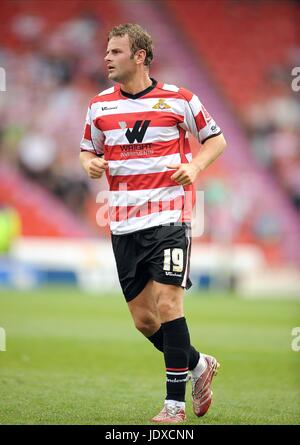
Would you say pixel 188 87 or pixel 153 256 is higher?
pixel 188 87

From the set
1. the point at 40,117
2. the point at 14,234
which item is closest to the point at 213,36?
the point at 40,117

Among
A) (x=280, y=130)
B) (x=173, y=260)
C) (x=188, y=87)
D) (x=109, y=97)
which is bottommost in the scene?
(x=173, y=260)

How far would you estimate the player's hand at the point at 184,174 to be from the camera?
17.6ft

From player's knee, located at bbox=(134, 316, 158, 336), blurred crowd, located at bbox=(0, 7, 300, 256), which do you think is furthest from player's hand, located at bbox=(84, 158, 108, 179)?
blurred crowd, located at bbox=(0, 7, 300, 256)

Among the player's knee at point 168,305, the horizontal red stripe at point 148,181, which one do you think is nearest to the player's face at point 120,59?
the horizontal red stripe at point 148,181

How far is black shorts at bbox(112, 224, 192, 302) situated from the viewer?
17.8 ft

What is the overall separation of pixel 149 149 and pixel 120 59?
2.01 ft

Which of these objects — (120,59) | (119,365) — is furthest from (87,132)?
(119,365)

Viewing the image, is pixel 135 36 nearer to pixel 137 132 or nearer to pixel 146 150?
pixel 137 132

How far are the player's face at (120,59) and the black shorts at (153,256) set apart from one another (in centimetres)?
102

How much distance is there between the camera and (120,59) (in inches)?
223

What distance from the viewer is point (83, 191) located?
2416 centimetres

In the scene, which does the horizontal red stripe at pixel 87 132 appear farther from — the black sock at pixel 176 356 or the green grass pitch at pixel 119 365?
the green grass pitch at pixel 119 365

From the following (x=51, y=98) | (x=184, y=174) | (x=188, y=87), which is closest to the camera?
(x=184, y=174)
